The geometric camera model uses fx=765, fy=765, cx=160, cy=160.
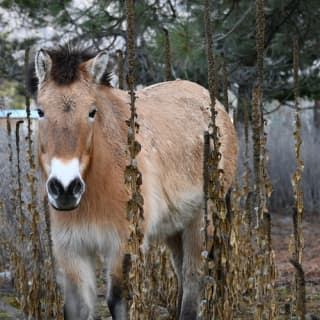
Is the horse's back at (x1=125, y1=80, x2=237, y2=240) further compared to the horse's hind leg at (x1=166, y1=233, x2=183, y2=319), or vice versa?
the horse's hind leg at (x1=166, y1=233, x2=183, y2=319)

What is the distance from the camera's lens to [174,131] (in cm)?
529

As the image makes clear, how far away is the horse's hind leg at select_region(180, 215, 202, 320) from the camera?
211 inches

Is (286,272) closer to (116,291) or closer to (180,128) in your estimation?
(180,128)

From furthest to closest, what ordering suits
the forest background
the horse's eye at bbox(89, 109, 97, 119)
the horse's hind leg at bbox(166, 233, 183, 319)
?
the forest background
the horse's hind leg at bbox(166, 233, 183, 319)
the horse's eye at bbox(89, 109, 97, 119)

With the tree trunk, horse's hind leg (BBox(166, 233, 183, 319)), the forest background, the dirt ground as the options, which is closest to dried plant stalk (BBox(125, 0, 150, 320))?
the dirt ground

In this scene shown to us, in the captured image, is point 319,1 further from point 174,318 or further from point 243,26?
point 174,318

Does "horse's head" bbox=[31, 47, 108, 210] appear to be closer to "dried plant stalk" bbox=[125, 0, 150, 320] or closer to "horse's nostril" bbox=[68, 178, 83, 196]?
"horse's nostril" bbox=[68, 178, 83, 196]

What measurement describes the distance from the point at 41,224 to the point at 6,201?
3.12 feet

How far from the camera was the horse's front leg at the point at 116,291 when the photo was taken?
4.37 metres

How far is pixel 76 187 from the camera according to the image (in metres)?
3.82

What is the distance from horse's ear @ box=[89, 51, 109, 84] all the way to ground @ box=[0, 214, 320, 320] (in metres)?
1.67

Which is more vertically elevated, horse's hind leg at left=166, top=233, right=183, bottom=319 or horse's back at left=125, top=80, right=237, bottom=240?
horse's back at left=125, top=80, right=237, bottom=240

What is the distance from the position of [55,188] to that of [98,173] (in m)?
0.64

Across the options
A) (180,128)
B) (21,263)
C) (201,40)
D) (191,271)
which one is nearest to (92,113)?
(180,128)
